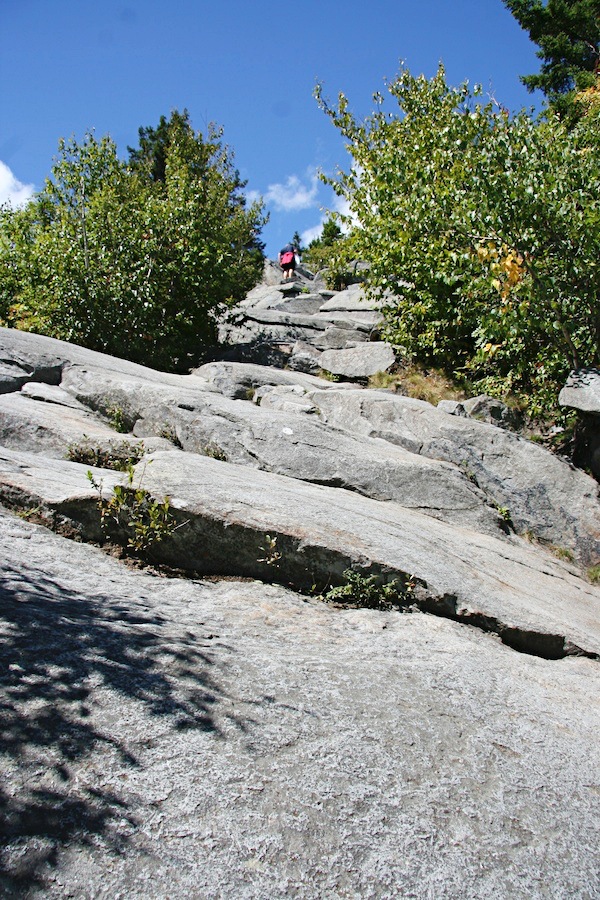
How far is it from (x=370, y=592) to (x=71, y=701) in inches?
125

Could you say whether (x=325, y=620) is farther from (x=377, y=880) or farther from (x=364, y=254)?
(x=364, y=254)

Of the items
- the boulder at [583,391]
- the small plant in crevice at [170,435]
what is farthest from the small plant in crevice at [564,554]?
the small plant in crevice at [170,435]

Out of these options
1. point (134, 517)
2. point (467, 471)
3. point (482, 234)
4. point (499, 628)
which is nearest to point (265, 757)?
point (134, 517)

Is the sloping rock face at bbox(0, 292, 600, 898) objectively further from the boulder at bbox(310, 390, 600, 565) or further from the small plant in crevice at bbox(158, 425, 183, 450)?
the boulder at bbox(310, 390, 600, 565)

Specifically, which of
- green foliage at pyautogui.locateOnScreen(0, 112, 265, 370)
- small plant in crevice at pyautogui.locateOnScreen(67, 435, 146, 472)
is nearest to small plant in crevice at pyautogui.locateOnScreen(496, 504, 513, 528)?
small plant in crevice at pyautogui.locateOnScreen(67, 435, 146, 472)

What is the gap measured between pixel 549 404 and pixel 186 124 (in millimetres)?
29702

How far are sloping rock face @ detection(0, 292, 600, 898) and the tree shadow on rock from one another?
0.05ft

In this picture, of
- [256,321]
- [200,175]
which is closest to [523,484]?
[256,321]

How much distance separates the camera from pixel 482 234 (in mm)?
11852

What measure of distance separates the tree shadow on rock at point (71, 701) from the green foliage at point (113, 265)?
1186 centimetres

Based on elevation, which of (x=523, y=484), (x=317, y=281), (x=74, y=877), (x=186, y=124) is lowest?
(x=74, y=877)

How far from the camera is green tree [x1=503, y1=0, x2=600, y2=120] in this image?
33781mm

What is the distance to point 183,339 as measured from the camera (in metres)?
17.3

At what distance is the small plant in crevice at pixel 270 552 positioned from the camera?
6.03 metres
